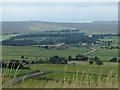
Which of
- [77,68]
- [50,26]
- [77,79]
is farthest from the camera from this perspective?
[50,26]

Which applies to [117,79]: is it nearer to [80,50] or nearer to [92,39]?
[80,50]

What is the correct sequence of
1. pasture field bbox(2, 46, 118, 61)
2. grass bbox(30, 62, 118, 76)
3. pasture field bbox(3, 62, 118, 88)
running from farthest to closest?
1. pasture field bbox(2, 46, 118, 61)
2. grass bbox(30, 62, 118, 76)
3. pasture field bbox(3, 62, 118, 88)

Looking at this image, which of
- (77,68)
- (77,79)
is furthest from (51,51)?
(77,79)

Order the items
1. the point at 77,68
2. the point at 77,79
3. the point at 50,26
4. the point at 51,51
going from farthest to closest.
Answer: the point at 50,26 < the point at 51,51 < the point at 77,68 < the point at 77,79

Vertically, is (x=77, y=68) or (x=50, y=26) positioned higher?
(x=50, y=26)

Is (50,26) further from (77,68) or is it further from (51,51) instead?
(77,68)

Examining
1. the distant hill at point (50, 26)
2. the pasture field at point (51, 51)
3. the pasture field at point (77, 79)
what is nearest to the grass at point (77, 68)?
the pasture field at point (77, 79)

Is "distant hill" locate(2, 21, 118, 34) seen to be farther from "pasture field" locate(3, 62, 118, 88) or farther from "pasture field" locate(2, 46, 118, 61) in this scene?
"pasture field" locate(3, 62, 118, 88)

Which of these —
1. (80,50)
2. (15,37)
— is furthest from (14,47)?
(80,50)

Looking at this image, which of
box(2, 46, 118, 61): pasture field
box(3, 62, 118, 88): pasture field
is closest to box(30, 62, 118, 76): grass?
box(3, 62, 118, 88): pasture field

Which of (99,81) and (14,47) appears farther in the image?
(14,47)

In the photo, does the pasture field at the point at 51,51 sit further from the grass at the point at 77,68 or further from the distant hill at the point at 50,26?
the grass at the point at 77,68
